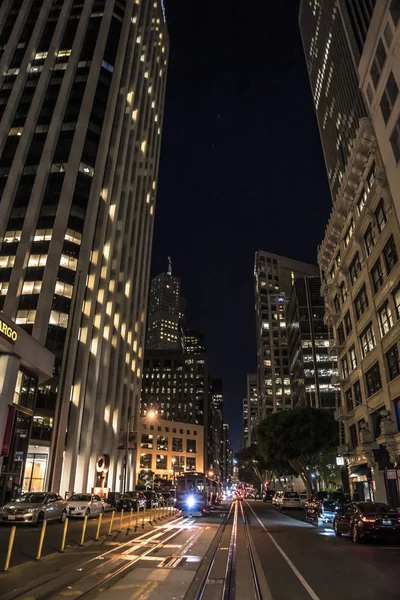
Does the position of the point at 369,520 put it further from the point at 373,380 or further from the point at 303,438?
the point at 303,438

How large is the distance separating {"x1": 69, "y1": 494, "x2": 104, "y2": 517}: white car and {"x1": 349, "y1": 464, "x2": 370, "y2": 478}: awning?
2306 cm

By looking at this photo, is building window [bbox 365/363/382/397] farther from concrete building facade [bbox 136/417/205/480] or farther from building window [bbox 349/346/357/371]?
concrete building facade [bbox 136/417/205/480]

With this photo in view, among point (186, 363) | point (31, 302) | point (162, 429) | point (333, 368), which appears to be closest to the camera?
point (31, 302)

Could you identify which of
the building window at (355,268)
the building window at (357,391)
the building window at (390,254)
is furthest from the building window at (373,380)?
the building window at (355,268)

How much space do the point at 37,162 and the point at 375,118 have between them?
4428 centimetres

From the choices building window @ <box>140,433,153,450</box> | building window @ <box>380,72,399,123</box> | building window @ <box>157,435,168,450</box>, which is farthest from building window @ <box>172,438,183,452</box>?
building window @ <box>380,72,399,123</box>

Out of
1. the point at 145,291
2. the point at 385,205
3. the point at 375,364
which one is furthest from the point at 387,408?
the point at 145,291

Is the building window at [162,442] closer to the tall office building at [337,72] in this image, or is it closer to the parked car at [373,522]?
the tall office building at [337,72]

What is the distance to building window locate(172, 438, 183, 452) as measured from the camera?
14625 cm

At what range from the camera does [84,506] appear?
28406 mm

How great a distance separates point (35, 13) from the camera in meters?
73.1

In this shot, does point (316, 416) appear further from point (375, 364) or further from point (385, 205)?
point (385, 205)

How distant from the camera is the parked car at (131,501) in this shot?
40294mm

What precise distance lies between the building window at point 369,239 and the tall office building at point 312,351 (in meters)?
65.9
